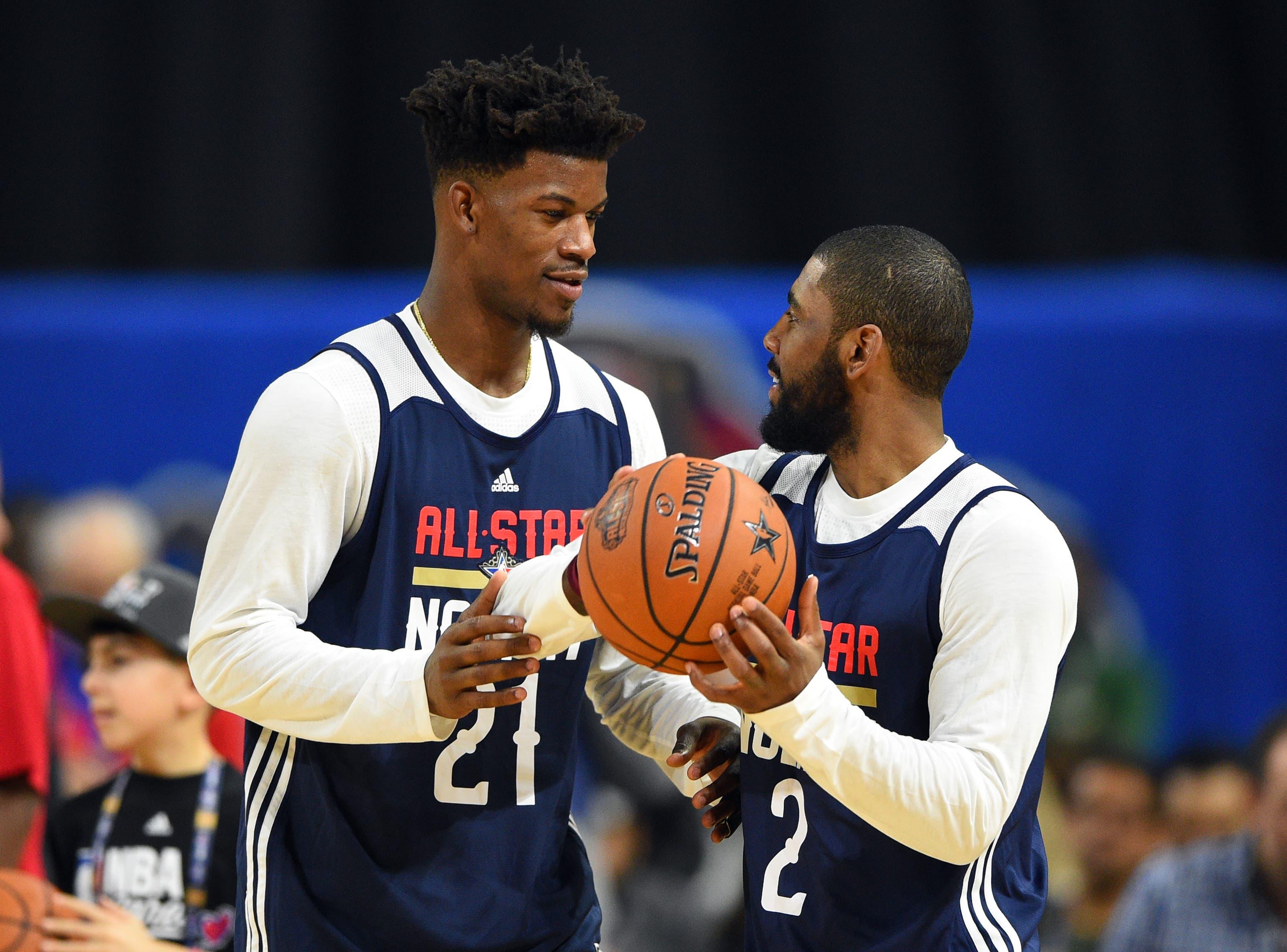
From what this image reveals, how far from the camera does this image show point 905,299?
2.26 metres

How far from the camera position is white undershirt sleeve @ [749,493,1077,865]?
197cm

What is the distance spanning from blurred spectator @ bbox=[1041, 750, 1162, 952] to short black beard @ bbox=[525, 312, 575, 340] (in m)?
2.66

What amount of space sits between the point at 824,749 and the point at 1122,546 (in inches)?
107

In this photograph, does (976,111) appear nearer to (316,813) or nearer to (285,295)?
(285,295)

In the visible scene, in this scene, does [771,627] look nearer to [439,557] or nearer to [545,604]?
[545,604]

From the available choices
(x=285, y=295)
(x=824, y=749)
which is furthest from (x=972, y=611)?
(x=285, y=295)

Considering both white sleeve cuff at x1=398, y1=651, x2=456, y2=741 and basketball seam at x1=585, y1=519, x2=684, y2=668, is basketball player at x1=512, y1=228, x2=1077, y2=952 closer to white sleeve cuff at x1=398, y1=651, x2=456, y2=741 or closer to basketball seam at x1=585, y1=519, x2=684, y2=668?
basketball seam at x1=585, y1=519, x2=684, y2=668

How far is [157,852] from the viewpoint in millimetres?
3639

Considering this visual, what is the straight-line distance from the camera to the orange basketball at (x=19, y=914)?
3404mm

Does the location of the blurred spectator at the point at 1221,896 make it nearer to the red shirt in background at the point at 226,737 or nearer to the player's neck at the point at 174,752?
the red shirt in background at the point at 226,737

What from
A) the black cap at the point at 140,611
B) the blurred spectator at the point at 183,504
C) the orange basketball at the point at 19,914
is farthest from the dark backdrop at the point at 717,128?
the orange basketball at the point at 19,914

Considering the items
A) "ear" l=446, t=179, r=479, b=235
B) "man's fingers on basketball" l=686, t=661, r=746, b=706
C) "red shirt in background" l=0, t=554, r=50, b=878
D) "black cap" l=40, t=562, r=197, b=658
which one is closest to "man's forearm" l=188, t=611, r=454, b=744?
"man's fingers on basketball" l=686, t=661, r=746, b=706

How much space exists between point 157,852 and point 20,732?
0.50m

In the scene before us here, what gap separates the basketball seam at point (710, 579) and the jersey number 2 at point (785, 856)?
1.27ft
